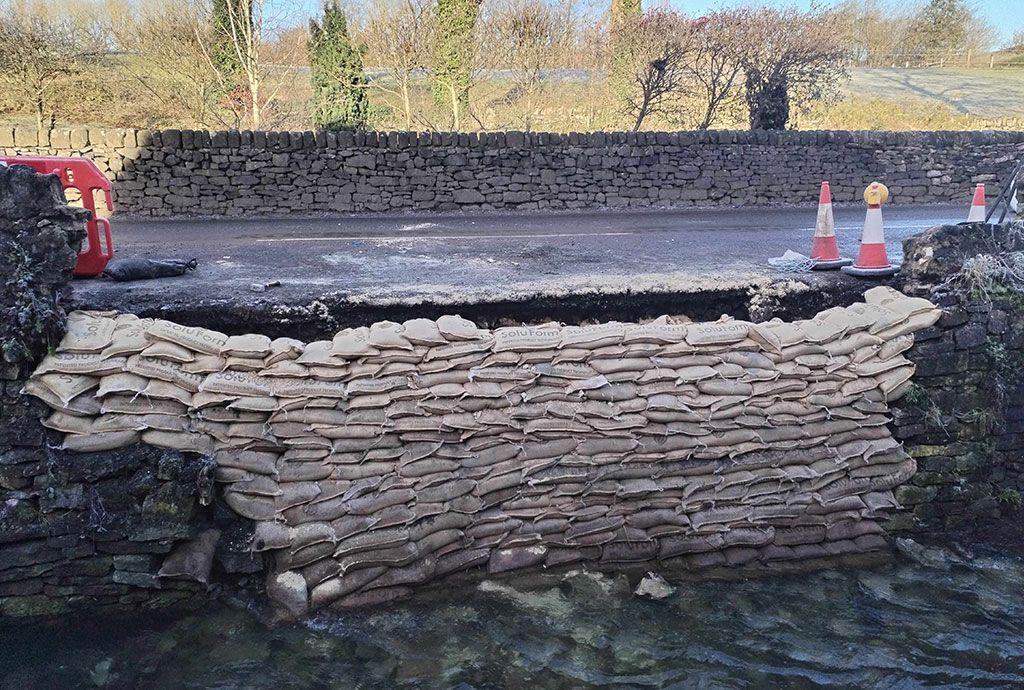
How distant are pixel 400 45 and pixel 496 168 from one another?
5191 mm

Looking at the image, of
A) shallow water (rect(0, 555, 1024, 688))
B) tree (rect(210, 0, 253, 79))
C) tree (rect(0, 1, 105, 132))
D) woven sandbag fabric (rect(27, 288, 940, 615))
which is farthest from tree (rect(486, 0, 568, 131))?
shallow water (rect(0, 555, 1024, 688))

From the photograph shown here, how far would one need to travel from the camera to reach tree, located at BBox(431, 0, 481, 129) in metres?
14.5

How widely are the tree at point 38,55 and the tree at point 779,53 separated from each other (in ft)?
43.3

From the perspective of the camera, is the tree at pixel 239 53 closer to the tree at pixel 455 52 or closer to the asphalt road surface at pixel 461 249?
the tree at pixel 455 52

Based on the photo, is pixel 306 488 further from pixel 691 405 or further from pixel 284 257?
pixel 284 257

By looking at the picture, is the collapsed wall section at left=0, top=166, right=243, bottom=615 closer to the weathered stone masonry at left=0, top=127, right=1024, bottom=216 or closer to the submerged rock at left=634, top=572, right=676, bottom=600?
the submerged rock at left=634, top=572, right=676, bottom=600

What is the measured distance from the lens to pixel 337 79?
14203 millimetres

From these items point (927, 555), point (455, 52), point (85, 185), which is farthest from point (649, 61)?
point (927, 555)

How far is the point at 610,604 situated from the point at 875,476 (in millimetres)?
1694

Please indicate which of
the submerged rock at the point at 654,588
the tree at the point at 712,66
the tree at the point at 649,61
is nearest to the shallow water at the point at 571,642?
the submerged rock at the point at 654,588

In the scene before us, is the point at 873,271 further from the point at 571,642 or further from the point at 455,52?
the point at 455,52

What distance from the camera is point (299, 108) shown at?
55.6ft

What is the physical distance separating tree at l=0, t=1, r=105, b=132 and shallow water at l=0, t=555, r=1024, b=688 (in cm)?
1410

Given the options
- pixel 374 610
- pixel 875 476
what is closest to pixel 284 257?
pixel 374 610
